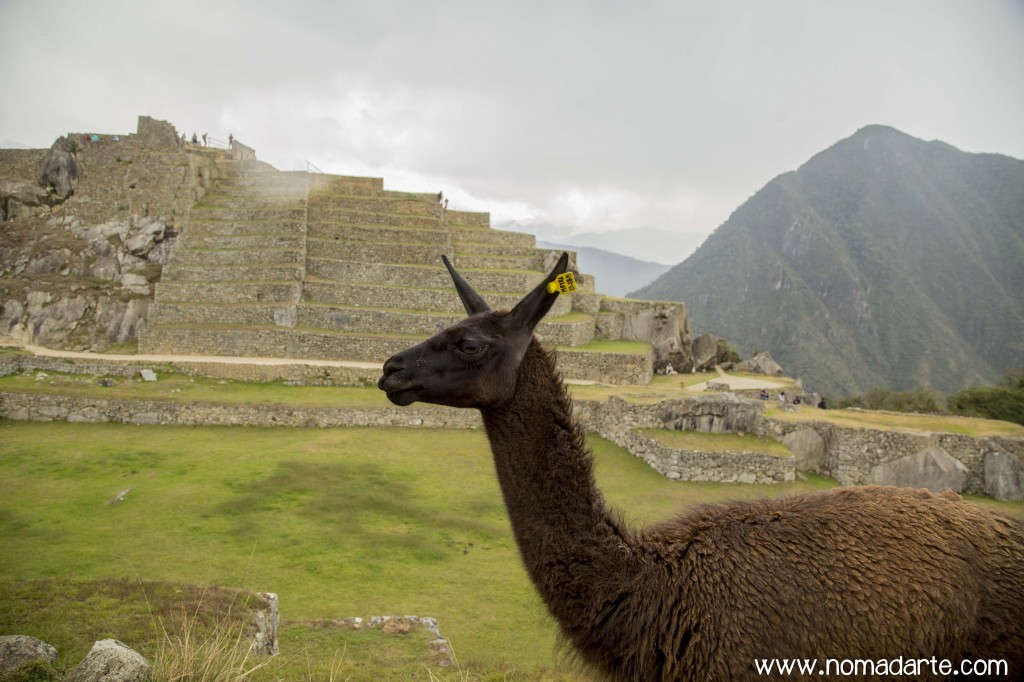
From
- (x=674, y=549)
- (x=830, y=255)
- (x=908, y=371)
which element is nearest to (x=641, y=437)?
(x=674, y=549)

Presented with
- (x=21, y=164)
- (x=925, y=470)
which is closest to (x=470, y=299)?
(x=925, y=470)

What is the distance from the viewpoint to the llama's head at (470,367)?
227cm

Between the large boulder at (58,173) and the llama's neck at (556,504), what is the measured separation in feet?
96.7

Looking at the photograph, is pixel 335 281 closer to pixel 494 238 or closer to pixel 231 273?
pixel 231 273

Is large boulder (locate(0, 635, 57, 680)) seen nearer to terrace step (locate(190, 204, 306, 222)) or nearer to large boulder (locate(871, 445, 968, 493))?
large boulder (locate(871, 445, 968, 493))

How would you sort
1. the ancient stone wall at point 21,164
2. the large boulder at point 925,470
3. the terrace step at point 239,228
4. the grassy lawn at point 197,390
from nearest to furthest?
the large boulder at point 925,470, the grassy lawn at point 197,390, the terrace step at point 239,228, the ancient stone wall at point 21,164

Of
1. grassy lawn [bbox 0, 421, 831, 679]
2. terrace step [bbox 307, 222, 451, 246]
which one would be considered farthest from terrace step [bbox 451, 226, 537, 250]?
grassy lawn [bbox 0, 421, 831, 679]

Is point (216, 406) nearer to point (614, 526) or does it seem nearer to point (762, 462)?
point (762, 462)

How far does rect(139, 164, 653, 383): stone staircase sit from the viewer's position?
1816cm

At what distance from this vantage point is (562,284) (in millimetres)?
2201

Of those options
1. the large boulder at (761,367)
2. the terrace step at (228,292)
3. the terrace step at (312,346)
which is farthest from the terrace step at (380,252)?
the large boulder at (761,367)

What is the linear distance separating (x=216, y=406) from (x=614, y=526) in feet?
43.7

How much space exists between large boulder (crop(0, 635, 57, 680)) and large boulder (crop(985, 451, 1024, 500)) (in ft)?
51.7

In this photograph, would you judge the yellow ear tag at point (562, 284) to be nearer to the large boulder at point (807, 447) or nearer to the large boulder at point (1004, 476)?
the large boulder at point (807, 447)
